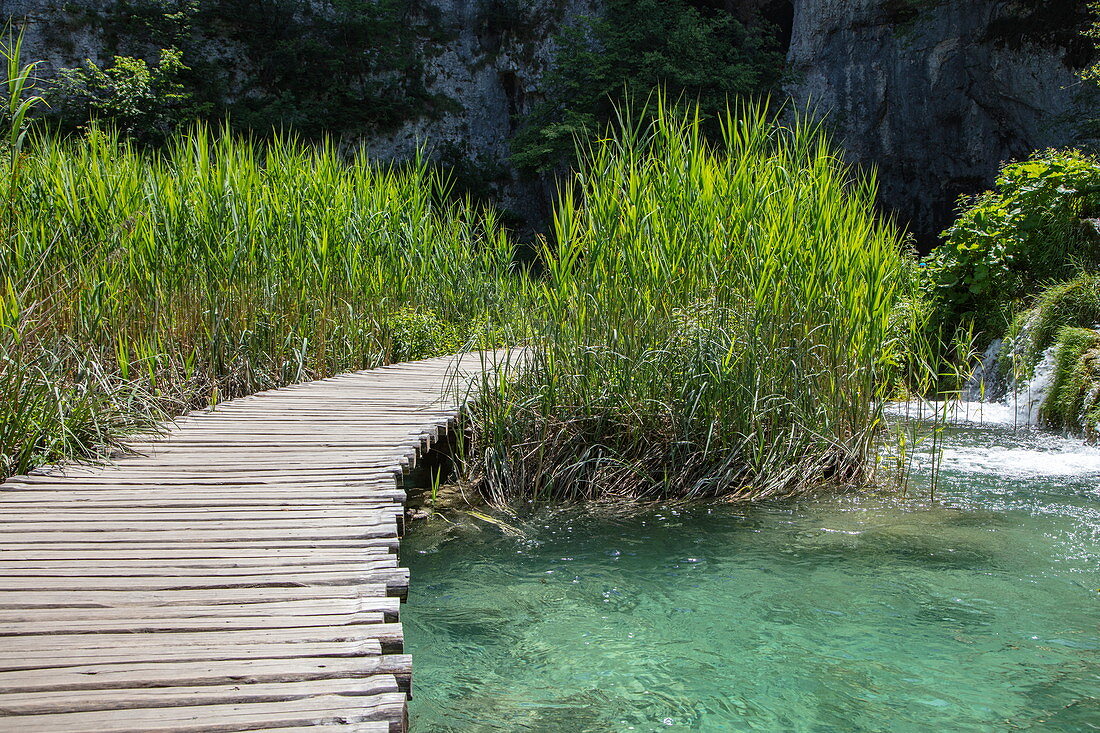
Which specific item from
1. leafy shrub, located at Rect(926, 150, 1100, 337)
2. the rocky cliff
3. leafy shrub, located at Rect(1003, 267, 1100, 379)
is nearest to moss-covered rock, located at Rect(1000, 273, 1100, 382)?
leafy shrub, located at Rect(1003, 267, 1100, 379)

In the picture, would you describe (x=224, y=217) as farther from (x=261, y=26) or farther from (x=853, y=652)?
(x=261, y=26)

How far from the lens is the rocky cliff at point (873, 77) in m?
14.6

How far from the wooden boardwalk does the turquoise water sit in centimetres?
53

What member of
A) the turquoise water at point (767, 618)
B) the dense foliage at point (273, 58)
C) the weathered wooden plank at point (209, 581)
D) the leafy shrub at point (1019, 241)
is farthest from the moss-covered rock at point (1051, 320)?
the dense foliage at point (273, 58)

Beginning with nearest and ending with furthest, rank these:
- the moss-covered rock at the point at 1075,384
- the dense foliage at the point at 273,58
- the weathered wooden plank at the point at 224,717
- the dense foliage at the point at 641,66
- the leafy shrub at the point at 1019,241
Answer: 1. the weathered wooden plank at the point at 224,717
2. the moss-covered rock at the point at 1075,384
3. the leafy shrub at the point at 1019,241
4. the dense foliage at the point at 641,66
5. the dense foliage at the point at 273,58

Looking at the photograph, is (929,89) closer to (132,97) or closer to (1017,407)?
(1017,407)

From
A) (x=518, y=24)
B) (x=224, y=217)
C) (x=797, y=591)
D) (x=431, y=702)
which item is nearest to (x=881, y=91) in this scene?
(x=518, y=24)

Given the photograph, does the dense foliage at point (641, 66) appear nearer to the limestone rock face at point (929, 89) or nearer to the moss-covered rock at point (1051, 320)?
the limestone rock face at point (929, 89)

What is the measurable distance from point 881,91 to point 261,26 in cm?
1319

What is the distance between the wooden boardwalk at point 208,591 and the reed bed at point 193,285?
0.59 metres

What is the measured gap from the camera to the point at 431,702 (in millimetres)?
2398

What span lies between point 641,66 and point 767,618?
48.8ft

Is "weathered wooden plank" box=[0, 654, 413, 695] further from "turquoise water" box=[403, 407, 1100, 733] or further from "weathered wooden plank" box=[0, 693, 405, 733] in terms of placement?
"turquoise water" box=[403, 407, 1100, 733]

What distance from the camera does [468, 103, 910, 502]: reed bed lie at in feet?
13.8
